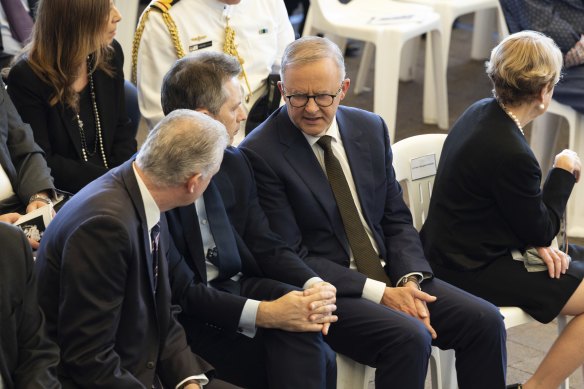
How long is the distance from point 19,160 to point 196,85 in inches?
29.4

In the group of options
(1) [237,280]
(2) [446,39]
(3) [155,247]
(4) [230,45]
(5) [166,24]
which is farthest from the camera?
(2) [446,39]

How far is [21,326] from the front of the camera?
2.02 metres

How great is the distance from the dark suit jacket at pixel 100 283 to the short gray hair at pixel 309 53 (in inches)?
29.6

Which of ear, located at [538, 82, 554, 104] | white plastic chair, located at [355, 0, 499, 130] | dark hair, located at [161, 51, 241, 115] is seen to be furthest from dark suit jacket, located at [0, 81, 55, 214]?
white plastic chair, located at [355, 0, 499, 130]

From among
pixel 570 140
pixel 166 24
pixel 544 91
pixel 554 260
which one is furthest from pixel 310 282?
pixel 570 140

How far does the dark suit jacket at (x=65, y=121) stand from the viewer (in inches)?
125

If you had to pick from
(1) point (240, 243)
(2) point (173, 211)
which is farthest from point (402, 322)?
(2) point (173, 211)

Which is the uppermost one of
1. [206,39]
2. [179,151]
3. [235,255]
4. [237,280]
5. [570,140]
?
[179,151]

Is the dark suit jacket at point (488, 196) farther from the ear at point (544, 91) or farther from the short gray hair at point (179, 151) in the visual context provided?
the short gray hair at point (179, 151)

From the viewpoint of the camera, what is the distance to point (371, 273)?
288 cm

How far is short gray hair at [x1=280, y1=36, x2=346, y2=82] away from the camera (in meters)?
2.78

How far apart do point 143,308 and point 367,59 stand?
4093 mm

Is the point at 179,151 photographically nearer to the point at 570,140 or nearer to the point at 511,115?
the point at 511,115

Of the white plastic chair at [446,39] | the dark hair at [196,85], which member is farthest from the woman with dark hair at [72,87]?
the white plastic chair at [446,39]
